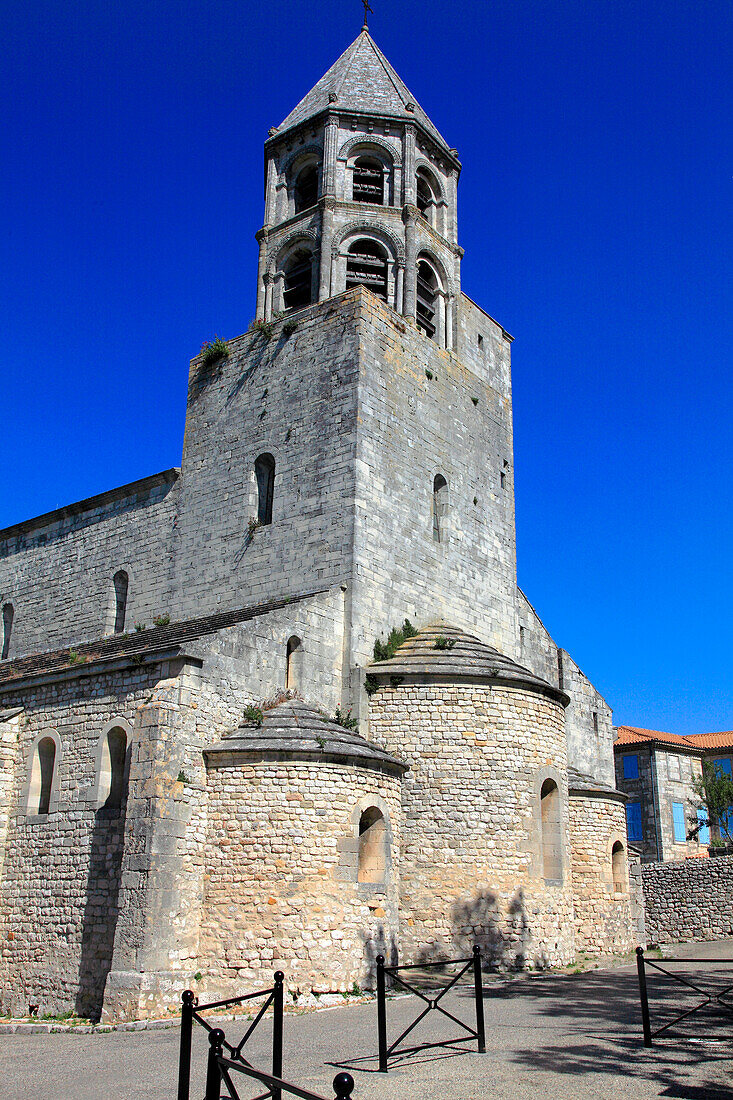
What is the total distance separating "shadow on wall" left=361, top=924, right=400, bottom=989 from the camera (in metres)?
12.8

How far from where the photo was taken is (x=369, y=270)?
20969 mm

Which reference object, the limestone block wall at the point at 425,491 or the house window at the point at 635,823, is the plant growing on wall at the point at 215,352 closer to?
the limestone block wall at the point at 425,491

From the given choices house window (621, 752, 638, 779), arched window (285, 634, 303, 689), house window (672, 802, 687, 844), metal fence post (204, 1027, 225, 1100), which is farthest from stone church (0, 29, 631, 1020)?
house window (672, 802, 687, 844)

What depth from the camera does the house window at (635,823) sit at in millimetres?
36375

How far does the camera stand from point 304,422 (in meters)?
18.7

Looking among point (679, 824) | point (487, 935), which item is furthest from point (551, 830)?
point (679, 824)

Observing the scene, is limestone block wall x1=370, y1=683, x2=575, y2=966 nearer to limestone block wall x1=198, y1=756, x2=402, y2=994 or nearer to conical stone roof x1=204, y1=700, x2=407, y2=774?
conical stone roof x1=204, y1=700, x2=407, y2=774

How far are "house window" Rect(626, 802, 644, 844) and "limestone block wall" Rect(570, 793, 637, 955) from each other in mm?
17953

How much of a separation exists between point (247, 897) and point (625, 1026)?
5.17 m

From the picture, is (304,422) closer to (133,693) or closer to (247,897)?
(133,693)

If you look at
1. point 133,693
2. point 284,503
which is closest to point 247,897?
point 133,693

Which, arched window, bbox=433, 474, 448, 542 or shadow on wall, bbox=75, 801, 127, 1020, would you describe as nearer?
shadow on wall, bbox=75, 801, 127, 1020

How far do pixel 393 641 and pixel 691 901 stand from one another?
46.2 ft

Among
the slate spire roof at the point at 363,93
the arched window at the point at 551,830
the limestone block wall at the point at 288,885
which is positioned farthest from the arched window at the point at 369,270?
the limestone block wall at the point at 288,885
